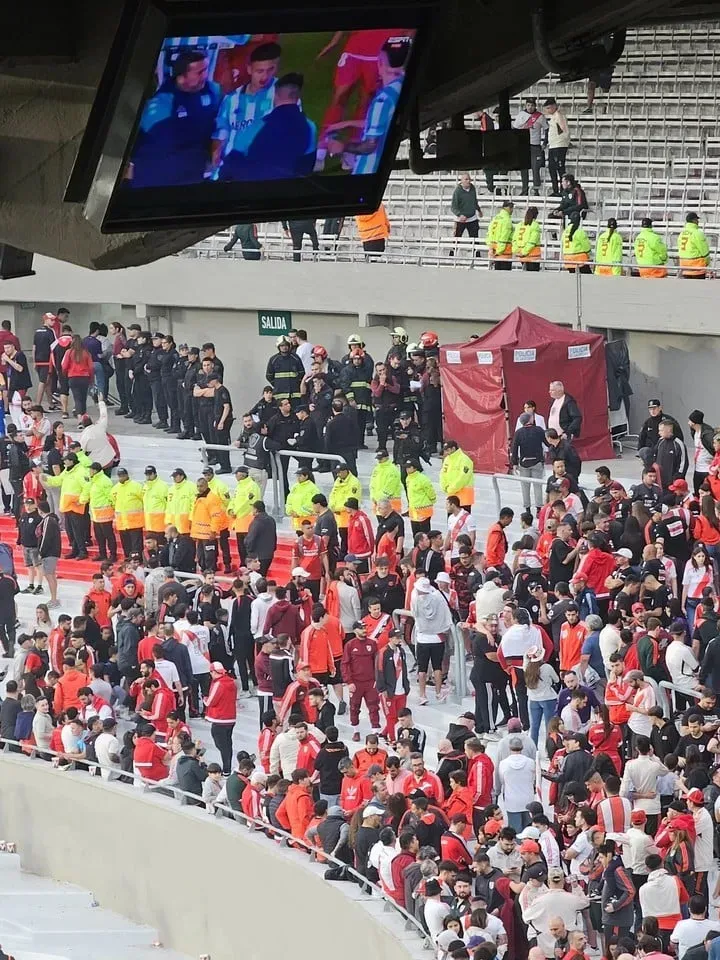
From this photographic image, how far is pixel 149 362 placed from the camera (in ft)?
76.4

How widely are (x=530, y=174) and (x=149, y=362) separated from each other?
17.6ft

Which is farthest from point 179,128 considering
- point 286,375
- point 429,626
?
point 286,375

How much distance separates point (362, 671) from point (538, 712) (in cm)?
179

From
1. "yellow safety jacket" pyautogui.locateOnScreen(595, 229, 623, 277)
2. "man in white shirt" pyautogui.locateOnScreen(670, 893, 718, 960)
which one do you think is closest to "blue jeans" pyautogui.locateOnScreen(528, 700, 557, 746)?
"man in white shirt" pyautogui.locateOnScreen(670, 893, 718, 960)

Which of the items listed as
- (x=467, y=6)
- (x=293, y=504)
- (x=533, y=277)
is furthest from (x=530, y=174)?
(x=467, y=6)

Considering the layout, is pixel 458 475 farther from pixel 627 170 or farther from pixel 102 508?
pixel 627 170

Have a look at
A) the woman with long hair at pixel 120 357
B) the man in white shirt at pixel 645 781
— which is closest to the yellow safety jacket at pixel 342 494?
the man in white shirt at pixel 645 781

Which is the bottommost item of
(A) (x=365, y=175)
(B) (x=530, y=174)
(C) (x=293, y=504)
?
(C) (x=293, y=504)

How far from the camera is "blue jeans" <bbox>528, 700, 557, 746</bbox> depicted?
1316cm

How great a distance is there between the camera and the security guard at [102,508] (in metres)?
19.3

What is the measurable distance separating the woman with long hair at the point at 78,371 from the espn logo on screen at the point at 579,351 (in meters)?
6.74

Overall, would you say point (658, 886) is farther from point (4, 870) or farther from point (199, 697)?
point (4, 870)

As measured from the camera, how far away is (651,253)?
21641 millimetres

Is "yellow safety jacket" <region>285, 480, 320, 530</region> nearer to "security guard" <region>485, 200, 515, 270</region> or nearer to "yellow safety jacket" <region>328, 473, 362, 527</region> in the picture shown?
"yellow safety jacket" <region>328, 473, 362, 527</region>
